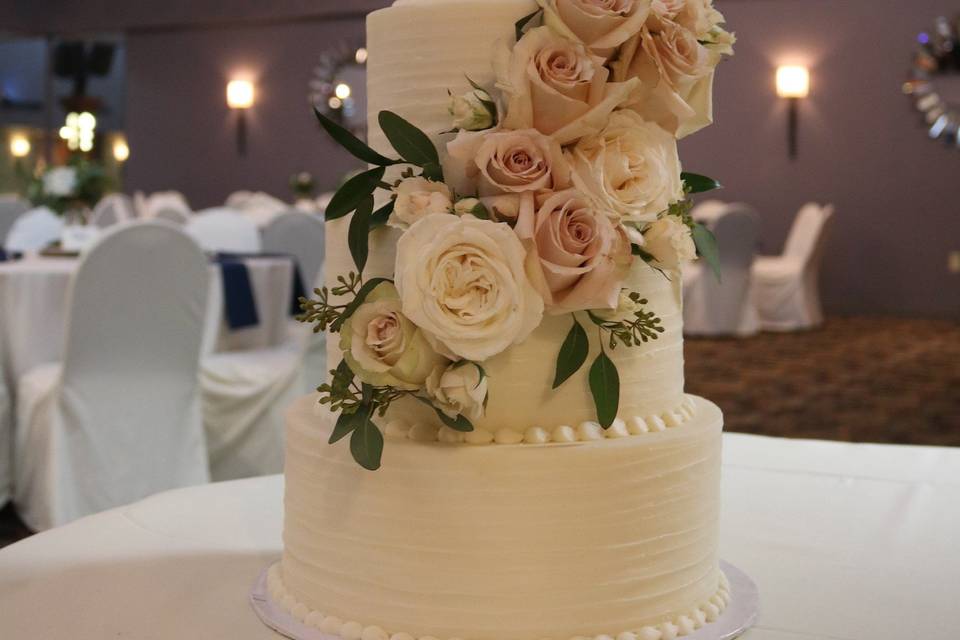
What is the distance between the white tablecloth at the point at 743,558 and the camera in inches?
36.5

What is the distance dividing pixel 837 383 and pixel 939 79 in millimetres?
5003

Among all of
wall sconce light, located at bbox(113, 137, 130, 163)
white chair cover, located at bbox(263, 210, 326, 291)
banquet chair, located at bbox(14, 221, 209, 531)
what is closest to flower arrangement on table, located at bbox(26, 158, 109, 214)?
white chair cover, located at bbox(263, 210, 326, 291)

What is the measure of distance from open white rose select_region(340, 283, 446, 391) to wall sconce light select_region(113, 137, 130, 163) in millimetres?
13798

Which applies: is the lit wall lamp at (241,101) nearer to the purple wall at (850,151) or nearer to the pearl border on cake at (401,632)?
the purple wall at (850,151)

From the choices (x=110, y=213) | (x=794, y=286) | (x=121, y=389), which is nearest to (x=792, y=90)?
(x=794, y=286)

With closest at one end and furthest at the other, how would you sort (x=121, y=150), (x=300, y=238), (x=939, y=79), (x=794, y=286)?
(x=300, y=238), (x=794, y=286), (x=939, y=79), (x=121, y=150)

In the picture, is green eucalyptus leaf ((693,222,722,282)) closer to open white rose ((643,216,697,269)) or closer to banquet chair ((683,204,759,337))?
open white rose ((643,216,697,269))

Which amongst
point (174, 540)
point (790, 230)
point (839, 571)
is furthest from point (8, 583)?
point (790, 230)

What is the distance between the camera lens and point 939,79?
1012 cm

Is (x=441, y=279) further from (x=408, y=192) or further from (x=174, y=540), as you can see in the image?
(x=174, y=540)

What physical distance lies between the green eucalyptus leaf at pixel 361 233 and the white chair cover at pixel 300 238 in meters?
4.49

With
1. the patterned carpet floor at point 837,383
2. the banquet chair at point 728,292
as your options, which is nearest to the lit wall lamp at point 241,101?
the banquet chair at point 728,292

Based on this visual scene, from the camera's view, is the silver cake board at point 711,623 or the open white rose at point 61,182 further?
the open white rose at point 61,182

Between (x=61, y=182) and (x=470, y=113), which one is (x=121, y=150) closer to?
(x=61, y=182)
